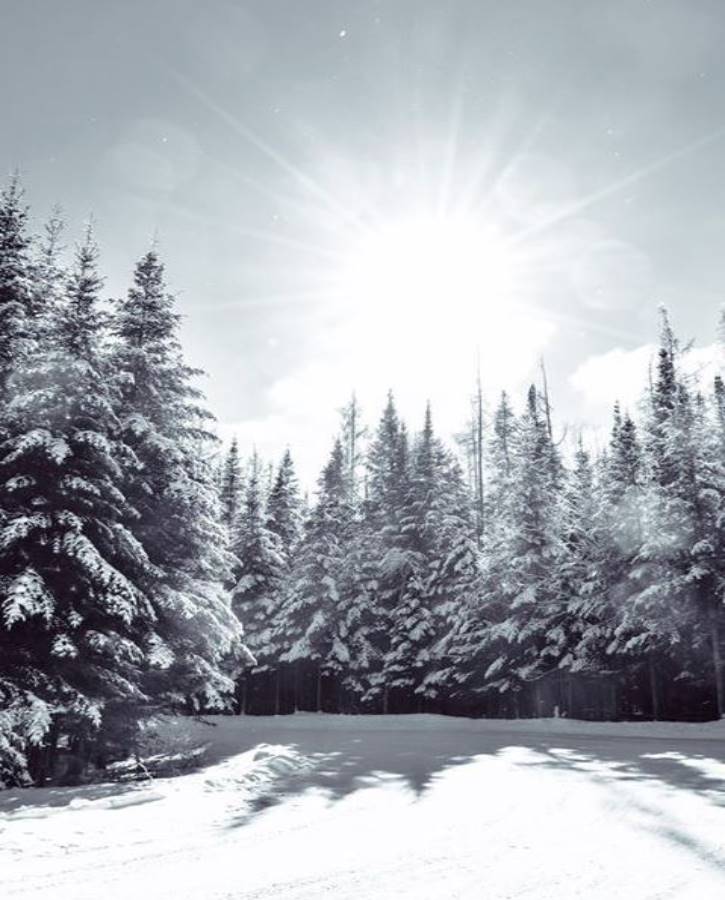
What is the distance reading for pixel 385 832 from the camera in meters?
8.41

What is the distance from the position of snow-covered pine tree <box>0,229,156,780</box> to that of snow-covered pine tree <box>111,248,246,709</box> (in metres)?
0.75

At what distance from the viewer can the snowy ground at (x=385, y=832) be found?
6148 millimetres

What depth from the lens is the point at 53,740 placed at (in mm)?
13750

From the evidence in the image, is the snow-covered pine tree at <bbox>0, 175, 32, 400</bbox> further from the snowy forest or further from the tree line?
the tree line

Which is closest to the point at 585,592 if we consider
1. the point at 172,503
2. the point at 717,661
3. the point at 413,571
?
the point at 717,661

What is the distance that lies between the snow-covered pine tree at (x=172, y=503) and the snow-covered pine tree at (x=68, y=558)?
753mm

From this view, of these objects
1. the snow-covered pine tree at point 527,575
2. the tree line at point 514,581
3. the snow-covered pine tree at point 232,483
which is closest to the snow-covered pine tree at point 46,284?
the tree line at point 514,581

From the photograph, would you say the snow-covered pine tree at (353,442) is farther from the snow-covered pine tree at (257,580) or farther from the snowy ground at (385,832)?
the snowy ground at (385,832)

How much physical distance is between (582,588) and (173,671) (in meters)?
17.6

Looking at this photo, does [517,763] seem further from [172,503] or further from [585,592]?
[585,592]

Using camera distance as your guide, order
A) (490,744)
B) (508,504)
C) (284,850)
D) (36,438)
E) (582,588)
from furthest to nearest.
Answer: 1. (508,504)
2. (582,588)
3. (490,744)
4. (36,438)
5. (284,850)

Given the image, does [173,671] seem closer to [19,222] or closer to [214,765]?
[214,765]

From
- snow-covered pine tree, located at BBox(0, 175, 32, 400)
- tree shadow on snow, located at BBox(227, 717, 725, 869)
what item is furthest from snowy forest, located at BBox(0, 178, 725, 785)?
tree shadow on snow, located at BBox(227, 717, 725, 869)

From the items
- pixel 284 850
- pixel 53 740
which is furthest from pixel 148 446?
pixel 284 850
